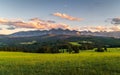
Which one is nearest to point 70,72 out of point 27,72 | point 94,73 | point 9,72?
point 94,73

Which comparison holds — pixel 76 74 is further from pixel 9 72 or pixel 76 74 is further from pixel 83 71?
pixel 9 72

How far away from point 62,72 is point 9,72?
16.4ft

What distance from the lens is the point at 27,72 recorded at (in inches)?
953

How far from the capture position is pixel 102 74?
2275 cm

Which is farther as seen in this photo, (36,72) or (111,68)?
(111,68)

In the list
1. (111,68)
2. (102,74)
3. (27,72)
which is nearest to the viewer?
(102,74)

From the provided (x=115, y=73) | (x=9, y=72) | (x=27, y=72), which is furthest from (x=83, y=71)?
(x=9, y=72)

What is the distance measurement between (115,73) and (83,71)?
299 centimetres

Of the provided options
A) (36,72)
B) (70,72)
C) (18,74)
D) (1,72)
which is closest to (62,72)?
(70,72)

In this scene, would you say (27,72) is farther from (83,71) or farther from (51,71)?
(83,71)

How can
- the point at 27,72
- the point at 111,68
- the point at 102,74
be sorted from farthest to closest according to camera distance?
1. the point at 111,68
2. the point at 27,72
3. the point at 102,74

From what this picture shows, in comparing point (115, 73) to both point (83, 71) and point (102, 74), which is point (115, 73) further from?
point (83, 71)

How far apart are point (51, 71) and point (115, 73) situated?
588 cm

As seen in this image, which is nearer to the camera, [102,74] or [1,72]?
[102,74]
